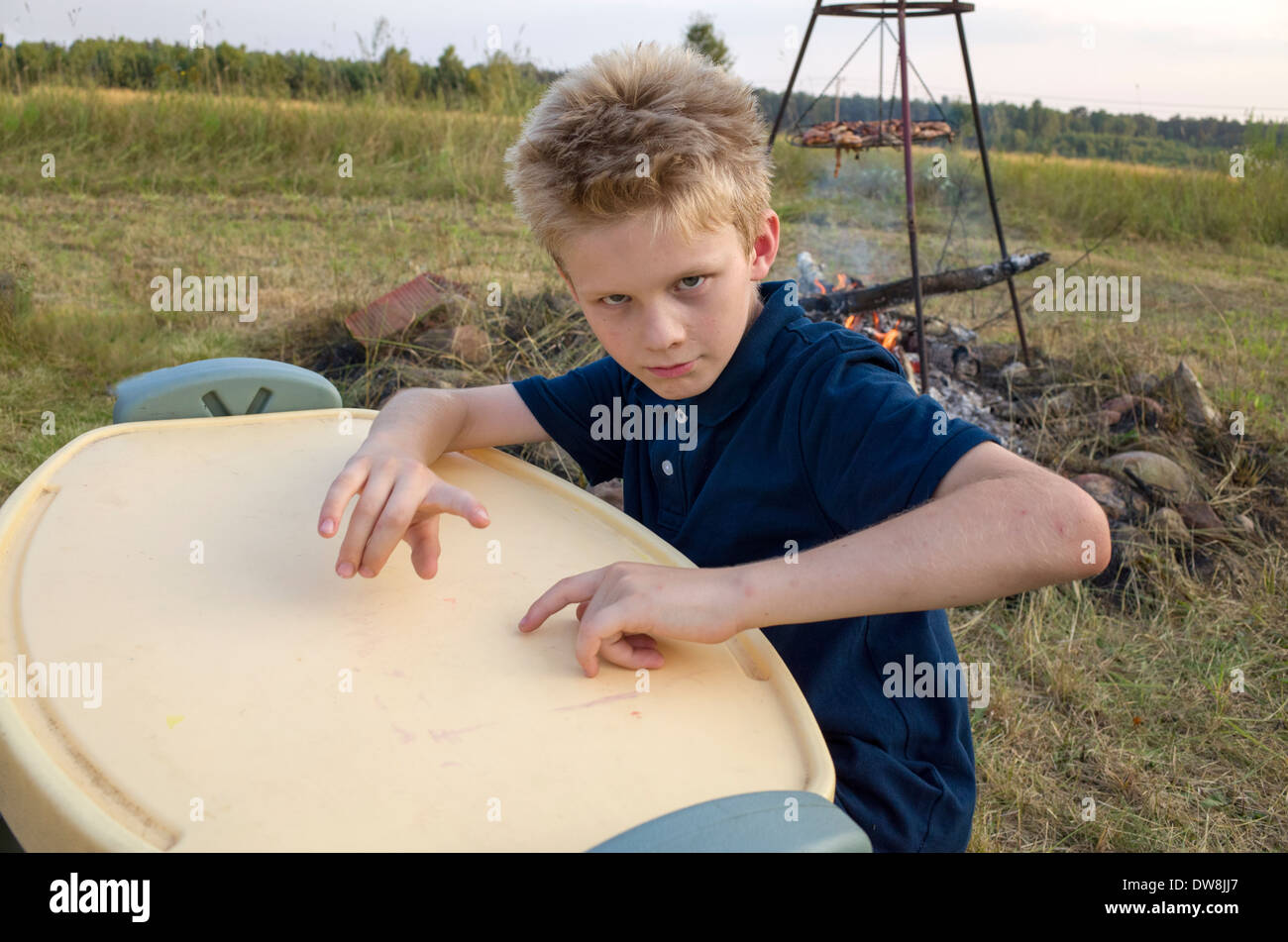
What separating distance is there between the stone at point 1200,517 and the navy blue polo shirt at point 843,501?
6.95 ft

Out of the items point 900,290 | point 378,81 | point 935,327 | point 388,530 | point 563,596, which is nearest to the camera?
point 563,596

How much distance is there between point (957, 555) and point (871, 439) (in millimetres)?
196

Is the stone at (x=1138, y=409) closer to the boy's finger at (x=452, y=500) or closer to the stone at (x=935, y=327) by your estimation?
the stone at (x=935, y=327)

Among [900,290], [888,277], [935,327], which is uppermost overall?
[888,277]

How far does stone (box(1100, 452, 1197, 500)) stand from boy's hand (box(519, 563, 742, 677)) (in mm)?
2687

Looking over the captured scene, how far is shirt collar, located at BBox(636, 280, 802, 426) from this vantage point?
4.53ft

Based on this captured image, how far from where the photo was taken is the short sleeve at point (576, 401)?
5.74 feet

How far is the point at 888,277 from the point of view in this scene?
19.0 ft

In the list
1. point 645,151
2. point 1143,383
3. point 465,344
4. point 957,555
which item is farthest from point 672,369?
point 1143,383

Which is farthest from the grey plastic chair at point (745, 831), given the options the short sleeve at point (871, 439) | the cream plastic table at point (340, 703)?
the short sleeve at point (871, 439)

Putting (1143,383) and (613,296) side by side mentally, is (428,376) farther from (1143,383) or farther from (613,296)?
(1143,383)

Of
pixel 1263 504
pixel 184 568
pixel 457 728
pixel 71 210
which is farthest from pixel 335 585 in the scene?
pixel 71 210
